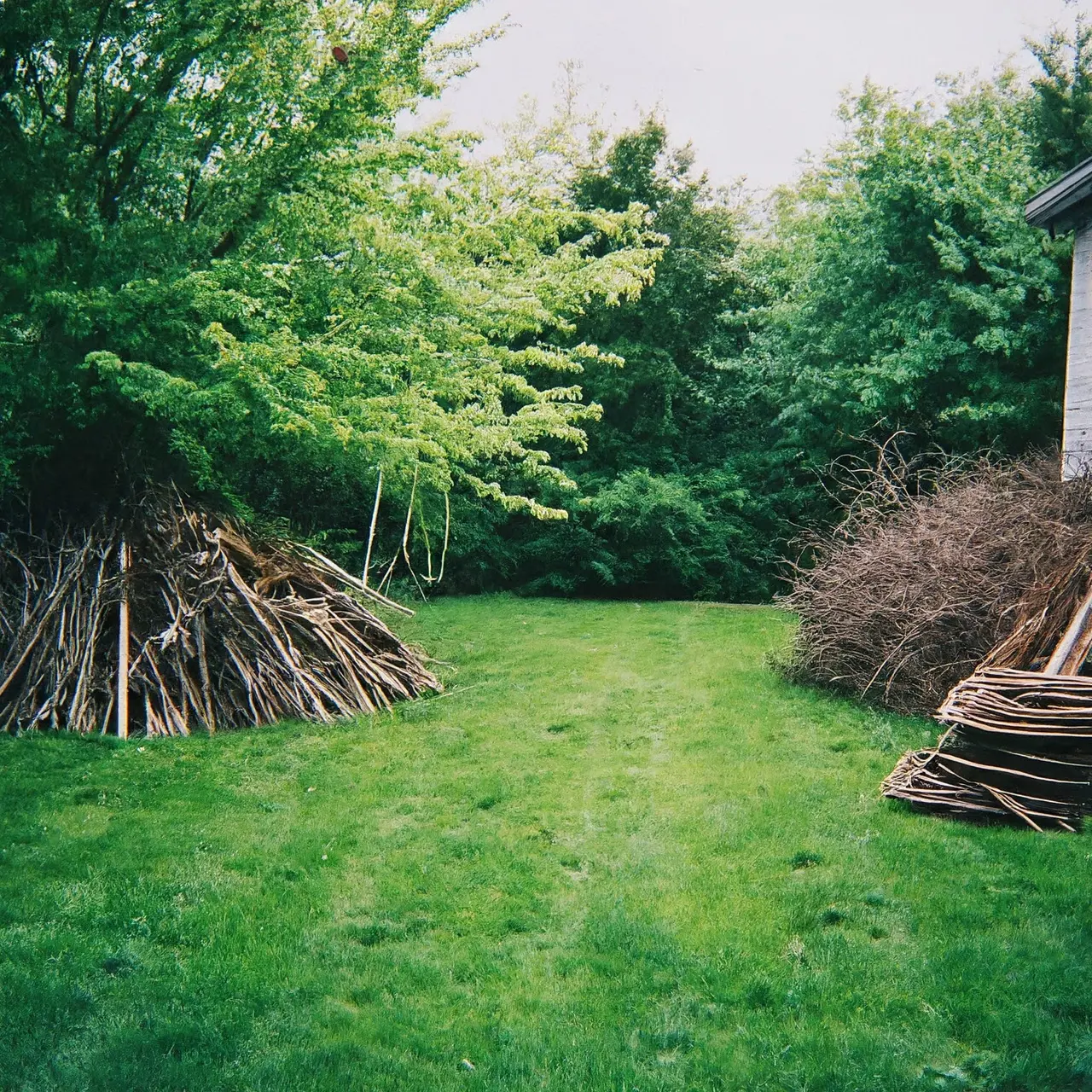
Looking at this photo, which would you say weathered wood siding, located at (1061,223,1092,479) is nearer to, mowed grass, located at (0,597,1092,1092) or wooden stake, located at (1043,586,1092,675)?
wooden stake, located at (1043,586,1092,675)

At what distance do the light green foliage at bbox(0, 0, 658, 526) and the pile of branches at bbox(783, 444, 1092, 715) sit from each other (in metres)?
3.83

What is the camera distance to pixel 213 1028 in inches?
134

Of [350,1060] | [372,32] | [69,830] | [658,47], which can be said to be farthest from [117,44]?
[658,47]

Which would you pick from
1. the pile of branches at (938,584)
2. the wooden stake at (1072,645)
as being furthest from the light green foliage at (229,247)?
the wooden stake at (1072,645)

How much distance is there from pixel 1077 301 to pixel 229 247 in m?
9.01

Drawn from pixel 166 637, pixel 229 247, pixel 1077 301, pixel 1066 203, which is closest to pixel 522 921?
pixel 166 637

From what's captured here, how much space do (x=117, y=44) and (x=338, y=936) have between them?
7401mm

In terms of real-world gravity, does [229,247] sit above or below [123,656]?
above

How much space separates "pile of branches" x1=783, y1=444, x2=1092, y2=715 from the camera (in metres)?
7.72

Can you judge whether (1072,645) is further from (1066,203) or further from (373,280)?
(373,280)

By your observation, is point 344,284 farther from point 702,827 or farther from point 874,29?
point 874,29

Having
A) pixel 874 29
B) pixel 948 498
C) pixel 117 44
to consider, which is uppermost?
pixel 874 29

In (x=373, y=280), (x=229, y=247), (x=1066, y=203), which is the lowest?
(x=373, y=280)

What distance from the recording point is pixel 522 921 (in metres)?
4.43
